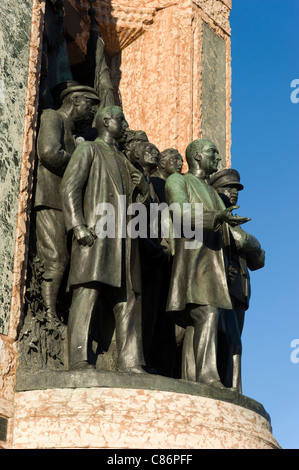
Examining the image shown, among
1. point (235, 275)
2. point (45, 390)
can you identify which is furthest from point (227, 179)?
point (45, 390)

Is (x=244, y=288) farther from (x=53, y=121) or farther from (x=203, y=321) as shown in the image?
(x=53, y=121)

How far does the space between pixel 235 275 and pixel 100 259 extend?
210cm

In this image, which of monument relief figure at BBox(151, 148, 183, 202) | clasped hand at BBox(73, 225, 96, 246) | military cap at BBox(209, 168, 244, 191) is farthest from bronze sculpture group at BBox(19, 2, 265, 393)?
military cap at BBox(209, 168, 244, 191)

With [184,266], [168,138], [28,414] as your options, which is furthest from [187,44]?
[28,414]

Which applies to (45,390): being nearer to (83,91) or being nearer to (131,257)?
(131,257)

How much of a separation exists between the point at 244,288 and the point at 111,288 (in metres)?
2.06

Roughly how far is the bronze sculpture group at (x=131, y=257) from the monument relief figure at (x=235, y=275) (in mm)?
18

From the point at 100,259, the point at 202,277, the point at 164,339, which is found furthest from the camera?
the point at 164,339

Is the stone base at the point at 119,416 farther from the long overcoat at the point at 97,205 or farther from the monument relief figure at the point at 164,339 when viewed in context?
the monument relief figure at the point at 164,339

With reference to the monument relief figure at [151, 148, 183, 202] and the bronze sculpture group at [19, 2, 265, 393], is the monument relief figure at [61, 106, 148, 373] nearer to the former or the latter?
the bronze sculpture group at [19, 2, 265, 393]

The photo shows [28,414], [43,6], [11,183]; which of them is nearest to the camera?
[28,414]

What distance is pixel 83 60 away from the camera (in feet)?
48.2

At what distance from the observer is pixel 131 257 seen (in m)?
11.3

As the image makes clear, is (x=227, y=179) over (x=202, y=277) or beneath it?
over
